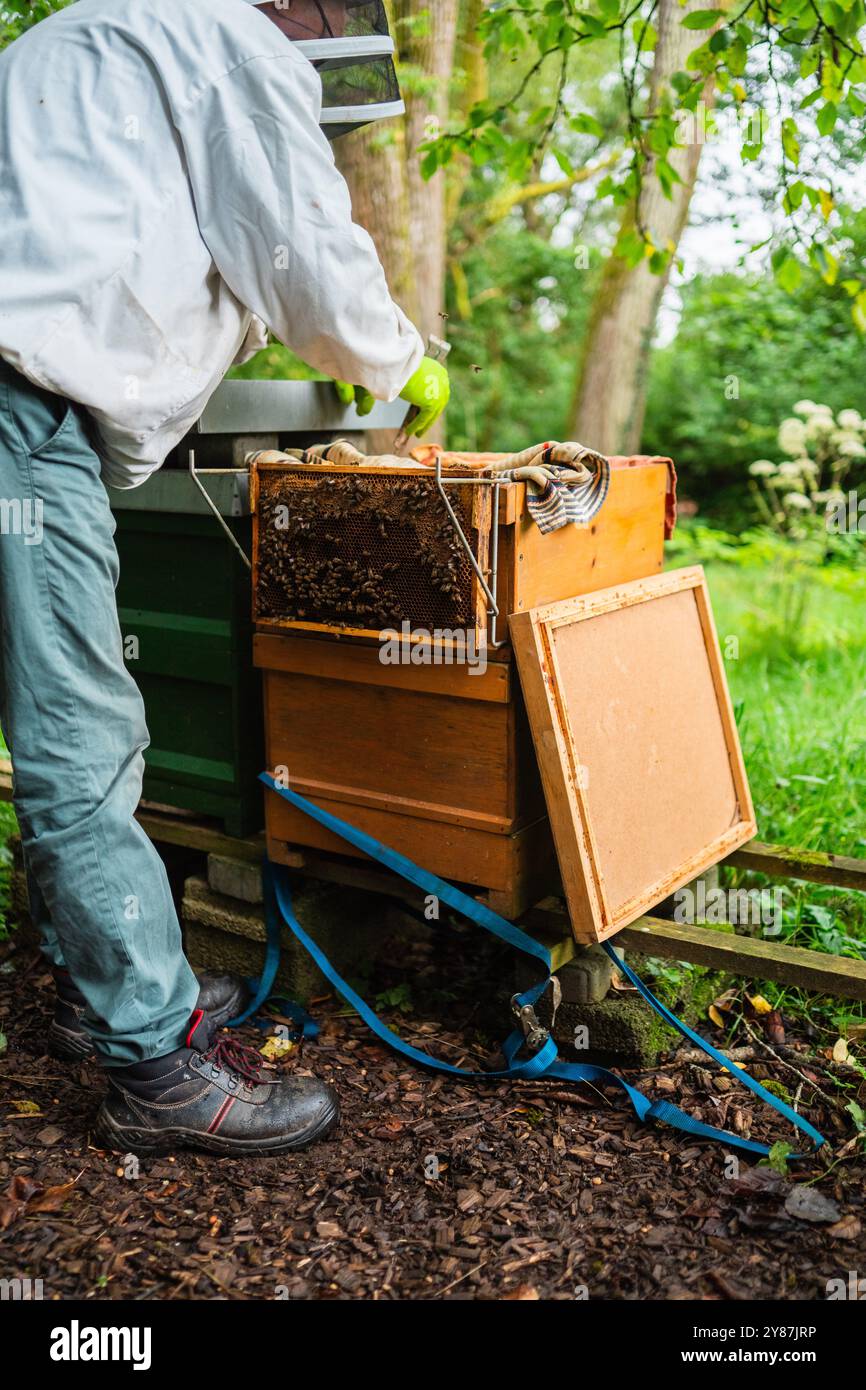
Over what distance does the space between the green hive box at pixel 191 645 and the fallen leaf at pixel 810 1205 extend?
55.5 inches

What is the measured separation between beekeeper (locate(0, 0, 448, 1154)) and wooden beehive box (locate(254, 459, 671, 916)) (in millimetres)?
470

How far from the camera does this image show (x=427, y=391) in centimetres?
253

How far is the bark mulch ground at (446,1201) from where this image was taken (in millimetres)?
1820

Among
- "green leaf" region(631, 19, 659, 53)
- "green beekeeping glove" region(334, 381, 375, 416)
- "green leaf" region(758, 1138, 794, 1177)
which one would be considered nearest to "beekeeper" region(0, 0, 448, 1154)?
"green beekeeping glove" region(334, 381, 375, 416)

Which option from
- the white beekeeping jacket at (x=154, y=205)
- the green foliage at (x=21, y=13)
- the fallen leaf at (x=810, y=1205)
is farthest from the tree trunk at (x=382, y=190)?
the fallen leaf at (x=810, y=1205)

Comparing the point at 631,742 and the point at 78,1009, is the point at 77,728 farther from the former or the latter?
the point at 631,742

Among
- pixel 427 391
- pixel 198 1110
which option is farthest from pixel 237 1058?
pixel 427 391

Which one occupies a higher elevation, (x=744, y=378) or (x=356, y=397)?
(x=744, y=378)

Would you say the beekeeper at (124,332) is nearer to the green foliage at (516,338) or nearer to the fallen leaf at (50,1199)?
the fallen leaf at (50,1199)

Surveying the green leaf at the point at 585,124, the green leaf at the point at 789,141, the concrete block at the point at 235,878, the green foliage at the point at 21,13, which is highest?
the green foliage at the point at 21,13

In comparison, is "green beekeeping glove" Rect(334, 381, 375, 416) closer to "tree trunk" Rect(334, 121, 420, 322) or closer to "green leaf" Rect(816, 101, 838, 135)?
"green leaf" Rect(816, 101, 838, 135)

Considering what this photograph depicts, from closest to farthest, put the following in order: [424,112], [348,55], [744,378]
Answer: [348,55] < [424,112] < [744,378]

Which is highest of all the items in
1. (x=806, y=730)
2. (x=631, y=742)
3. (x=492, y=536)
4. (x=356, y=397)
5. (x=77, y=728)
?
(x=356, y=397)

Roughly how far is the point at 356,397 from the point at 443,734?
1.00 metres
